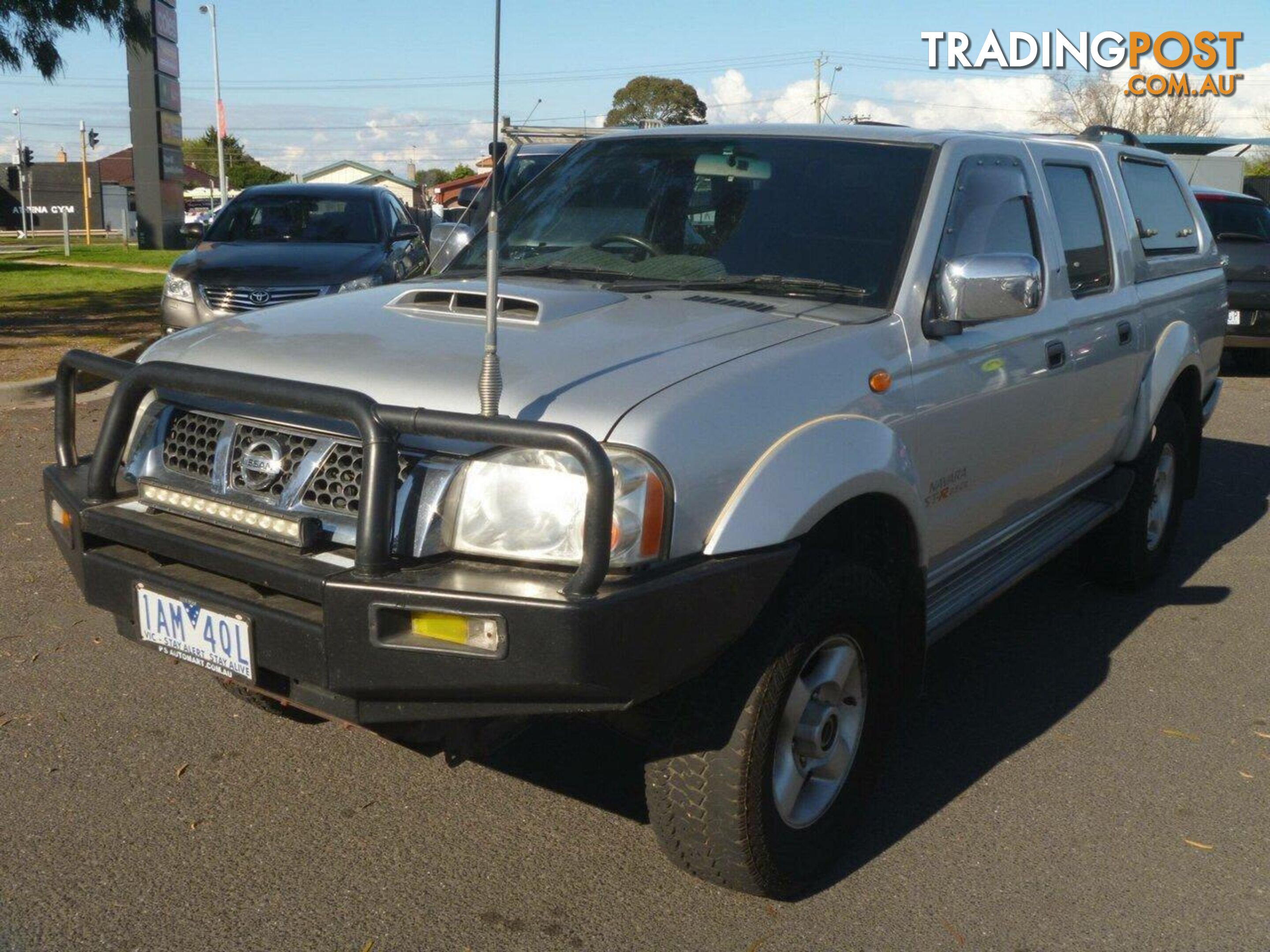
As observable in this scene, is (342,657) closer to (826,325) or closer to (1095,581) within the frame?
(826,325)

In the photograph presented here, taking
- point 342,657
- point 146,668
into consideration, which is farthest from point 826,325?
point 146,668

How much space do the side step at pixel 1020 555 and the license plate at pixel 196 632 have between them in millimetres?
1826

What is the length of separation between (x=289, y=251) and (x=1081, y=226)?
24.0 ft

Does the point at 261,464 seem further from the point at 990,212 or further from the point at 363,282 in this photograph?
the point at 363,282

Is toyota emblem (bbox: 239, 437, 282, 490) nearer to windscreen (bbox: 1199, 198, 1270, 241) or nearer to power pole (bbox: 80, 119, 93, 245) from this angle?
windscreen (bbox: 1199, 198, 1270, 241)

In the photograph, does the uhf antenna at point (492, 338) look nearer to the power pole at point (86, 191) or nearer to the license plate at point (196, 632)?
the license plate at point (196, 632)

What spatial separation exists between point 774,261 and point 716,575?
144cm

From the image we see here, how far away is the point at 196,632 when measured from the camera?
2.99m

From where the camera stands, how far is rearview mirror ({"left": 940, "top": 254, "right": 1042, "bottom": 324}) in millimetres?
3615

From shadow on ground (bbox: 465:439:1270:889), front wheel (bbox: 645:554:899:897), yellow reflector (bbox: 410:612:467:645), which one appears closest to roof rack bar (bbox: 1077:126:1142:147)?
shadow on ground (bbox: 465:439:1270:889)

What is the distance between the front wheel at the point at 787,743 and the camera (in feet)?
9.57

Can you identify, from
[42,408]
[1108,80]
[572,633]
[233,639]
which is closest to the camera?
[572,633]

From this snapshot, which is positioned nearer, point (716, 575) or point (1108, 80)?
point (716, 575)

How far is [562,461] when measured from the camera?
273cm
